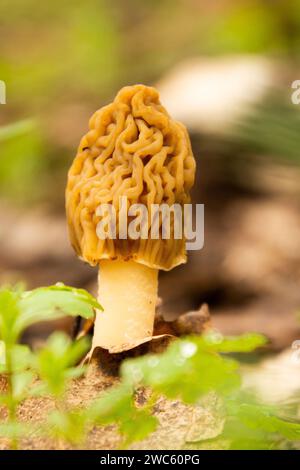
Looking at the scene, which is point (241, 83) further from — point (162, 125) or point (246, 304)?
point (162, 125)

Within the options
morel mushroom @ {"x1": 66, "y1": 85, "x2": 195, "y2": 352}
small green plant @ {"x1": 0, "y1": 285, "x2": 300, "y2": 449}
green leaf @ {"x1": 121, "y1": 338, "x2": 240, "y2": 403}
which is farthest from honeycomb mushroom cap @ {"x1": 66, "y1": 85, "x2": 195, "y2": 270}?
green leaf @ {"x1": 121, "y1": 338, "x2": 240, "y2": 403}

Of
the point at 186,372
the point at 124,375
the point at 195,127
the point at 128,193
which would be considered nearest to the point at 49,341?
the point at 124,375

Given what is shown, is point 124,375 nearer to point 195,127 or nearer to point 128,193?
point 128,193

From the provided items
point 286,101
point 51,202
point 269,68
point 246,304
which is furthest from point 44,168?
point 286,101

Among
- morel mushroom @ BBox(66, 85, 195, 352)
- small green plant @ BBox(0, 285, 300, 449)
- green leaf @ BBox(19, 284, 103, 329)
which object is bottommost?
small green plant @ BBox(0, 285, 300, 449)

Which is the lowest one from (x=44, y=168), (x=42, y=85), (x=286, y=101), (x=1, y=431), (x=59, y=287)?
(x=1, y=431)

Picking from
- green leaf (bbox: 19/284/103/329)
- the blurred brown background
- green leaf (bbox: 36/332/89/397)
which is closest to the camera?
green leaf (bbox: 36/332/89/397)

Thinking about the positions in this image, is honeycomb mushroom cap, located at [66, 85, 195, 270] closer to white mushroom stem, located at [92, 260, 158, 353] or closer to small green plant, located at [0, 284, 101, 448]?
white mushroom stem, located at [92, 260, 158, 353]

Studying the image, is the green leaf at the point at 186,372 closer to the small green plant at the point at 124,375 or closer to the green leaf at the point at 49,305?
the small green plant at the point at 124,375
